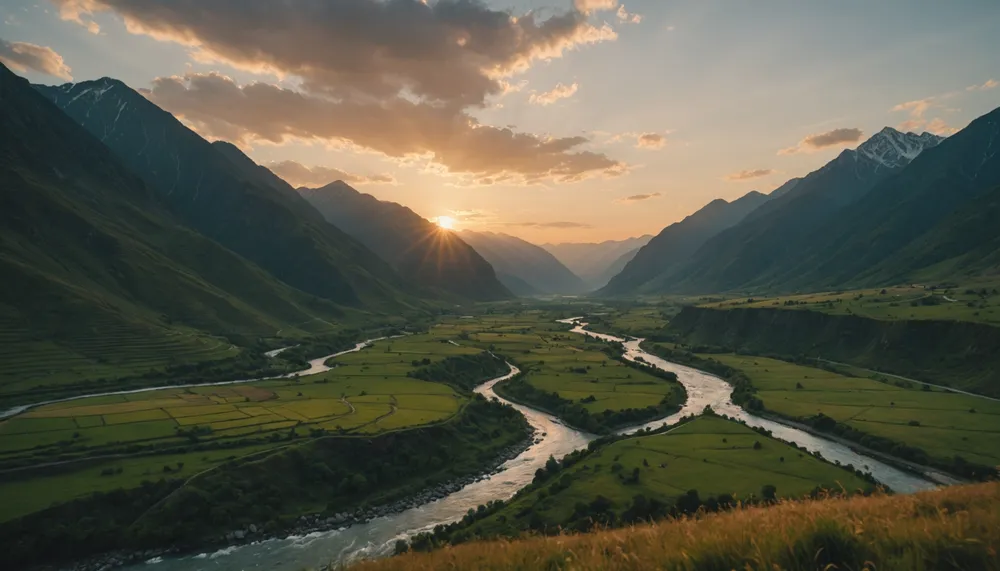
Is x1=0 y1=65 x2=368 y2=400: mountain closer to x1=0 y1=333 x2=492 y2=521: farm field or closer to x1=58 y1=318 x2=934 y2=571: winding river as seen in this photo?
x1=0 y1=333 x2=492 y2=521: farm field

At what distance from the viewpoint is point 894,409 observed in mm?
87000

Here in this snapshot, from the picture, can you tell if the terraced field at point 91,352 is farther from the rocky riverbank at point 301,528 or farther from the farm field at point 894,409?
the farm field at point 894,409

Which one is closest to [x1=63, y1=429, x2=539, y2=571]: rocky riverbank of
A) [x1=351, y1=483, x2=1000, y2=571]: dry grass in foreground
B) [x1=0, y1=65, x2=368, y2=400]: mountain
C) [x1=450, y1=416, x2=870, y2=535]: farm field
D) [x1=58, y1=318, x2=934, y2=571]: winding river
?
[x1=58, y1=318, x2=934, y2=571]: winding river

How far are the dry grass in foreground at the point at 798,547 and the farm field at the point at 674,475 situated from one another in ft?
139

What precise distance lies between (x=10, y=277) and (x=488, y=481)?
14914 cm

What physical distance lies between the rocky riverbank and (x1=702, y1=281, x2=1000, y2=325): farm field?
115 m

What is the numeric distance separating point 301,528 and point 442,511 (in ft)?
50.4

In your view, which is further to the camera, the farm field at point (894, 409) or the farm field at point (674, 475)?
the farm field at point (894, 409)

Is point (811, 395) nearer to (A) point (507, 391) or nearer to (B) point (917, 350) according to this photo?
(B) point (917, 350)

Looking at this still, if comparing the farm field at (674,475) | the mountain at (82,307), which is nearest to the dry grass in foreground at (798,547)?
the farm field at (674,475)

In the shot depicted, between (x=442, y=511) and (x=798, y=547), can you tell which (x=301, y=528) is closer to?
(x=442, y=511)

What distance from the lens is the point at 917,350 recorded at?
11800cm

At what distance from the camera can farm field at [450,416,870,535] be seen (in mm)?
53625

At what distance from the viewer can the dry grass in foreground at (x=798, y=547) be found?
720 cm
